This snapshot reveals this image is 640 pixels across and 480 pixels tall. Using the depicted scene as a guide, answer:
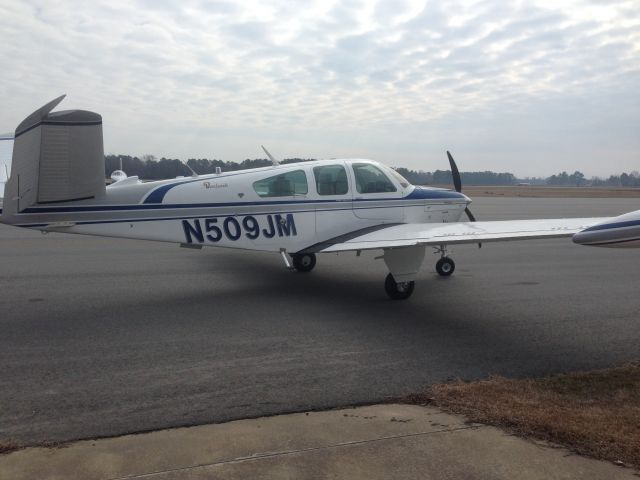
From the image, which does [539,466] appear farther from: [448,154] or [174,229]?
[448,154]

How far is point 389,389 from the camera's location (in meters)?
5.05

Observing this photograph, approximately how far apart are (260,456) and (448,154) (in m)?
10.0

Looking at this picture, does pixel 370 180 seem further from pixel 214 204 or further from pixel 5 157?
pixel 5 157

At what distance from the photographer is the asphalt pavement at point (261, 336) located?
15.6 feet

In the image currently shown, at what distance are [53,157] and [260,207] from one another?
327cm

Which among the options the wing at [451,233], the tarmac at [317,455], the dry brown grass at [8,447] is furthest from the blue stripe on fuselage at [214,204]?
the tarmac at [317,455]

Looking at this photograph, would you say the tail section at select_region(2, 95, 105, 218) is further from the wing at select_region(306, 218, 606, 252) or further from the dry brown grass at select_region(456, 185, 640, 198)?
the dry brown grass at select_region(456, 185, 640, 198)

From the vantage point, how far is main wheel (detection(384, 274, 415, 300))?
898cm

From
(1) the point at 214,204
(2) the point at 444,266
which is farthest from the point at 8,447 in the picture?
(2) the point at 444,266

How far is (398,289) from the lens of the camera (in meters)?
8.98

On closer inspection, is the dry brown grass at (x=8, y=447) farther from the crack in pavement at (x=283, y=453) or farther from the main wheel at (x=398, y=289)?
the main wheel at (x=398, y=289)

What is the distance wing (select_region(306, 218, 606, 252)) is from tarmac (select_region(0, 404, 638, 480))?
3.97 metres

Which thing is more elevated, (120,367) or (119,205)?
(119,205)

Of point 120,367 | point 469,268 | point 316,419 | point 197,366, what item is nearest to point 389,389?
point 316,419
